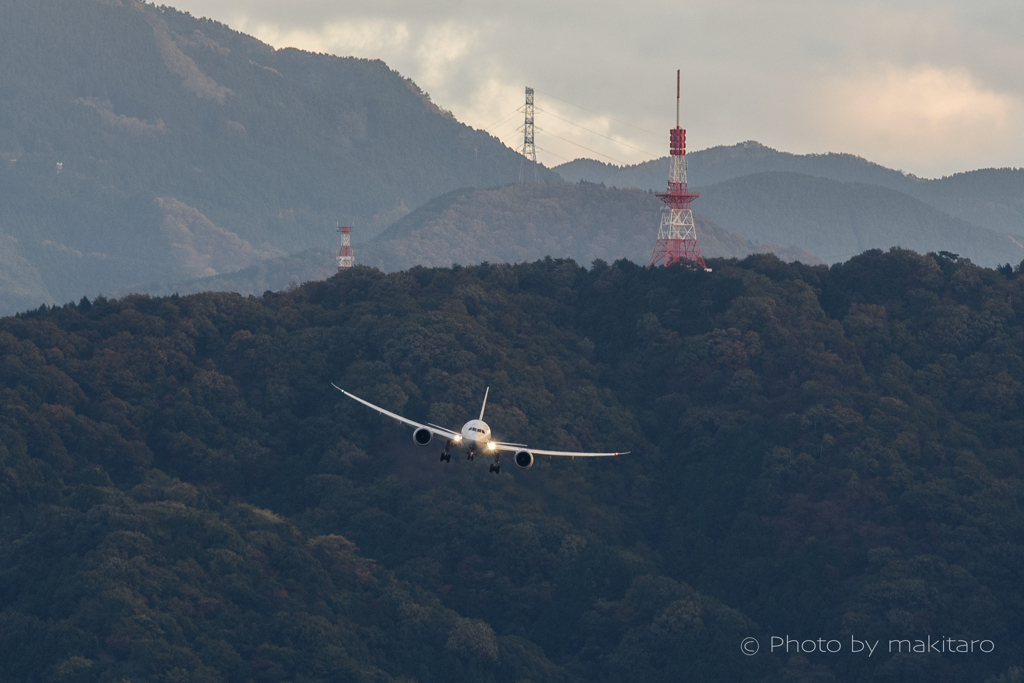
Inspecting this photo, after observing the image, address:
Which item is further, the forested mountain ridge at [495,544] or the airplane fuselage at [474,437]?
the forested mountain ridge at [495,544]

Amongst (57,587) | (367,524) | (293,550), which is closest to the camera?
(57,587)

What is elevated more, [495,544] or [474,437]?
[474,437]

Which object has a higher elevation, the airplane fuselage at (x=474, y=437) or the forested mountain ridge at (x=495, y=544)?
the airplane fuselage at (x=474, y=437)

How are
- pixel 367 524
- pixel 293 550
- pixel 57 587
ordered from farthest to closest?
pixel 367 524 → pixel 293 550 → pixel 57 587

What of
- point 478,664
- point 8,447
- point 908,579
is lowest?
point 478,664

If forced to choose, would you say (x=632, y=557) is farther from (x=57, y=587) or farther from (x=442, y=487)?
(x=57, y=587)

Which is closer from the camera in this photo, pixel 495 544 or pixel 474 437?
pixel 474 437

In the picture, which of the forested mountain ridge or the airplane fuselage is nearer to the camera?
the airplane fuselage

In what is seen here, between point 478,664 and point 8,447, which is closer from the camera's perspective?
point 478,664

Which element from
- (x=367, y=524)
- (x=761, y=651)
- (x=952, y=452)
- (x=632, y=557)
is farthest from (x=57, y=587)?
(x=952, y=452)

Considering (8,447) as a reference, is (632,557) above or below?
below

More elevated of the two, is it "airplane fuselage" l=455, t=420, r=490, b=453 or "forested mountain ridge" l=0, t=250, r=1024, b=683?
"airplane fuselage" l=455, t=420, r=490, b=453
